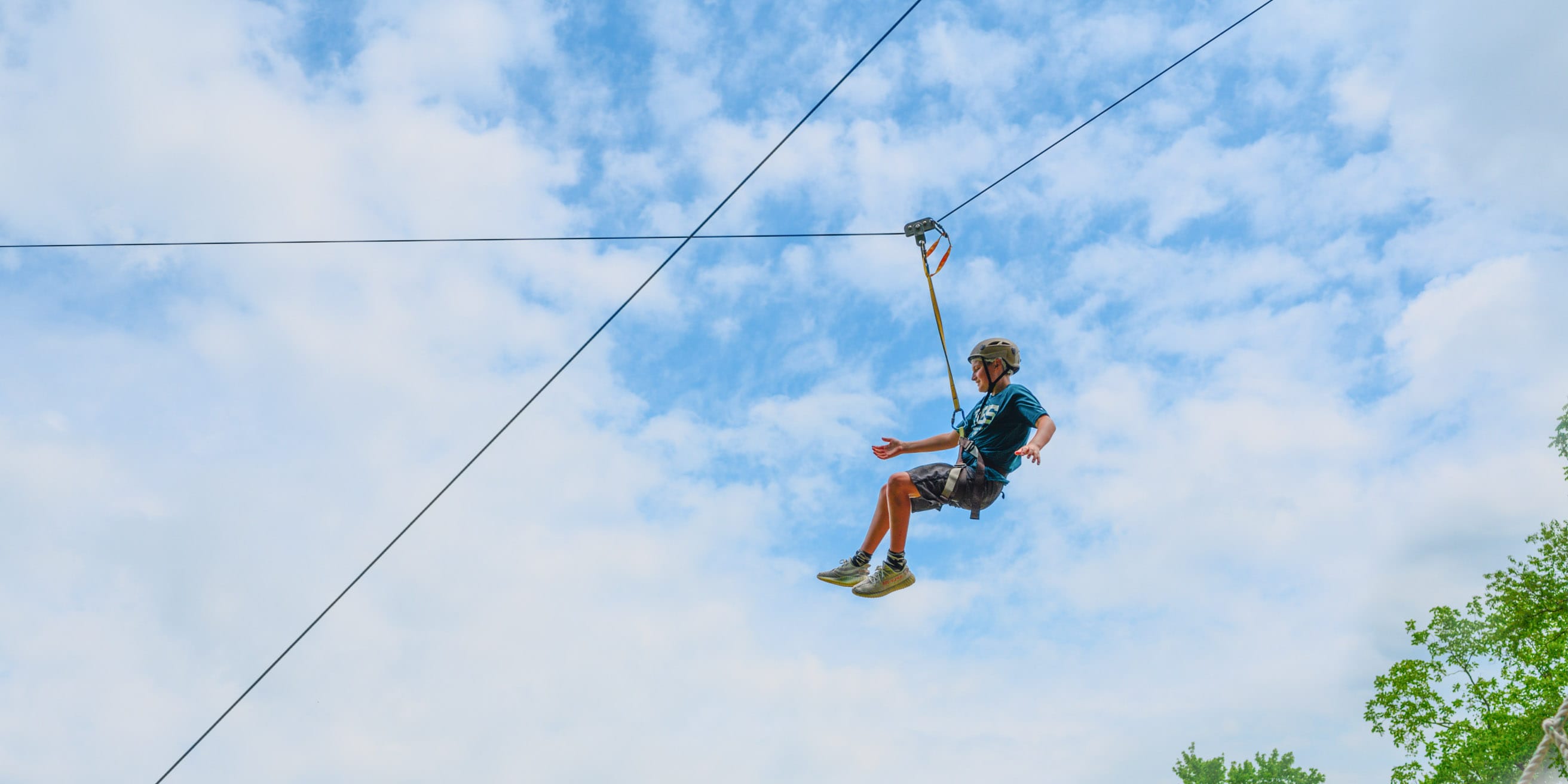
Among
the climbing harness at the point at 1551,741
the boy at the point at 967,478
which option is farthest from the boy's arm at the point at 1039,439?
the climbing harness at the point at 1551,741

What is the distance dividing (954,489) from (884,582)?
34.3 inches

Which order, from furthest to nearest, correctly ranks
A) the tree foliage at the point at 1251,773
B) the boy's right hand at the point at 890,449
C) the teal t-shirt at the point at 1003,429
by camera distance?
the tree foliage at the point at 1251,773 → the boy's right hand at the point at 890,449 → the teal t-shirt at the point at 1003,429

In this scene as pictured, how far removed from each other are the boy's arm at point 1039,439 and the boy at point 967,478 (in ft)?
0.27

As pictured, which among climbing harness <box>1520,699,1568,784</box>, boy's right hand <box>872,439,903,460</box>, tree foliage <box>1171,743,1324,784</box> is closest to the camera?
climbing harness <box>1520,699,1568,784</box>

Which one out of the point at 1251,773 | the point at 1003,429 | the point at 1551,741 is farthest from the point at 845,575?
the point at 1251,773

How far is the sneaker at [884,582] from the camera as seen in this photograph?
25.1 ft

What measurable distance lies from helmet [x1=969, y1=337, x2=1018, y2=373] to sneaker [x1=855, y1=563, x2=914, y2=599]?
5.61ft

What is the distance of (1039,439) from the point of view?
6934 mm

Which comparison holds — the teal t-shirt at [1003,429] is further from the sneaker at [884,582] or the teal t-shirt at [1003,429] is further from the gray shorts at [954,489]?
the sneaker at [884,582]

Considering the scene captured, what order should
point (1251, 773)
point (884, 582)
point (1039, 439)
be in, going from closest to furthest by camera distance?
point (1039, 439) < point (884, 582) < point (1251, 773)

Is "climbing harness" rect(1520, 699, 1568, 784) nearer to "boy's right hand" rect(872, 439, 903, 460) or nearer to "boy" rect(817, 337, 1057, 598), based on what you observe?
"boy" rect(817, 337, 1057, 598)

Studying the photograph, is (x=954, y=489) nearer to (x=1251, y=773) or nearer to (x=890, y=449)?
(x=890, y=449)

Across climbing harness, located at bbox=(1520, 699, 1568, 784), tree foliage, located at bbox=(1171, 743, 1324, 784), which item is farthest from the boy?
tree foliage, located at bbox=(1171, 743, 1324, 784)

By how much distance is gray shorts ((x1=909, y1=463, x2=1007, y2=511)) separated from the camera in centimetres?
755
